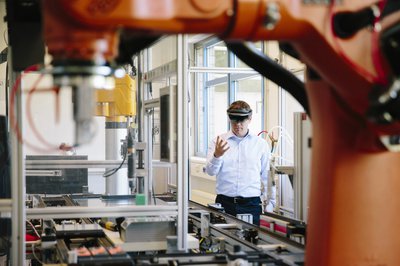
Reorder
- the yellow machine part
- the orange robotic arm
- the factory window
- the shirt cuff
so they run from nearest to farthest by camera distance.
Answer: the orange robotic arm < the yellow machine part < the shirt cuff < the factory window

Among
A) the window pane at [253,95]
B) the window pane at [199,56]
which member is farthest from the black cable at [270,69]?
the window pane at [199,56]

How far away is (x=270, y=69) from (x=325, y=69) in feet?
1.24

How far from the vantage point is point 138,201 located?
10.6 ft

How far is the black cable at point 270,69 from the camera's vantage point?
5.60 ft

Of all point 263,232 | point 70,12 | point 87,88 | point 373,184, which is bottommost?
point 263,232

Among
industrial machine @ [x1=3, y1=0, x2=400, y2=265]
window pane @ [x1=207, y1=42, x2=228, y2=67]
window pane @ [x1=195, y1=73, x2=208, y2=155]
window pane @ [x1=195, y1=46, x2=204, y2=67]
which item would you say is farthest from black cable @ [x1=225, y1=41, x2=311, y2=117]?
window pane @ [x1=195, y1=46, x2=204, y2=67]

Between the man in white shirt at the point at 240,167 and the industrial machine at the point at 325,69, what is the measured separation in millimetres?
3128

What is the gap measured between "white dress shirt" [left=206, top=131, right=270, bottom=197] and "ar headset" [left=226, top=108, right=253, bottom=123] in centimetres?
23

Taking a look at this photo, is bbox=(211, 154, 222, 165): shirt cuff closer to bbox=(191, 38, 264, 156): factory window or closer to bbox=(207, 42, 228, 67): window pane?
bbox=(191, 38, 264, 156): factory window

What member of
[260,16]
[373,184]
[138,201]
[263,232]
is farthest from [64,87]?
[138,201]

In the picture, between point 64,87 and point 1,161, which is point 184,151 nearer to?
point 1,161

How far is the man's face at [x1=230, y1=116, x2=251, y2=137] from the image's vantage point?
494 cm

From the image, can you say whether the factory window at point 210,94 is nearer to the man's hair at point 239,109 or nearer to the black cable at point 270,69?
the man's hair at point 239,109

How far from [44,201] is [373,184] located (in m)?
2.88
